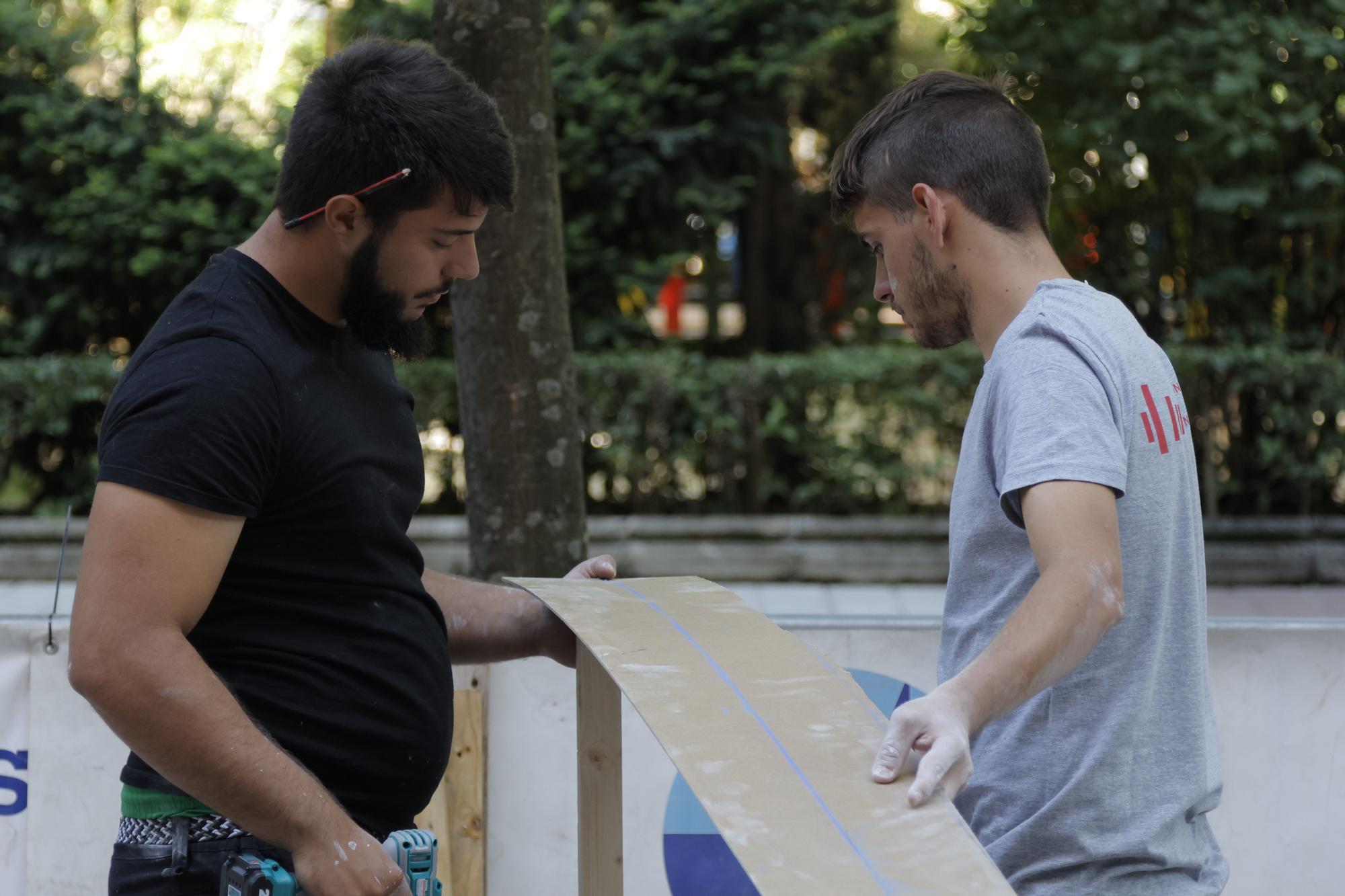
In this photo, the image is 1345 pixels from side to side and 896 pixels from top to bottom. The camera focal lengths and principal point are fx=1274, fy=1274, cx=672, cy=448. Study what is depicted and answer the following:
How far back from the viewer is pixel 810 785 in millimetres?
1500

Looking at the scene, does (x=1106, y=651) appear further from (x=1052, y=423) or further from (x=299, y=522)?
(x=299, y=522)

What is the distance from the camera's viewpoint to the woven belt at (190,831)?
Answer: 71.6 inches

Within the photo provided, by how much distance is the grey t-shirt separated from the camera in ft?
5.44

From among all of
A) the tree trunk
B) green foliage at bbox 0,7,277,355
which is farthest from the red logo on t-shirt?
green foliage at bbox 0,7,277,355

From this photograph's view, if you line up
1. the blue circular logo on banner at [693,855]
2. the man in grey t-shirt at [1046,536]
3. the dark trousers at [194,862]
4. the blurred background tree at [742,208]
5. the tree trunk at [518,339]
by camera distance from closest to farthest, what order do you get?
the man in grey t-shirt at [1046,536] → the dark trousers at [194,862] → the blue circular logo on banner at [693,855] → the tree trunk at [518,339] → the blurred background tree at [742,208]

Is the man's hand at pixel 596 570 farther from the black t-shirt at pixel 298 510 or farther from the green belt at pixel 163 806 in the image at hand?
the green belt at pixel 163 806

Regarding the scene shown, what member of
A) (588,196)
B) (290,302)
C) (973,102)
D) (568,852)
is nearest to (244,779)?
(290,302)

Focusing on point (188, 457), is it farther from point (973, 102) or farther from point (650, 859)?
point (650, 859)

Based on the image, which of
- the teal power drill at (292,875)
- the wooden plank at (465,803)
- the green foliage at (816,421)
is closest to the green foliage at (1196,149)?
the green foliage at (816,421)

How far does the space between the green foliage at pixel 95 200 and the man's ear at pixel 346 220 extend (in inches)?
258

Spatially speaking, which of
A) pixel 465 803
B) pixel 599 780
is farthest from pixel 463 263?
pixel 465 803

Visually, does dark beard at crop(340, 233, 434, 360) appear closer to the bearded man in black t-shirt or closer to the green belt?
the bearded man in black t-shirt

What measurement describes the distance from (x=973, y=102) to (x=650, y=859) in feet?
6.82

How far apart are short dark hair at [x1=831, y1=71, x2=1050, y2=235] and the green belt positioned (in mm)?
1310
